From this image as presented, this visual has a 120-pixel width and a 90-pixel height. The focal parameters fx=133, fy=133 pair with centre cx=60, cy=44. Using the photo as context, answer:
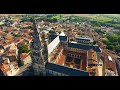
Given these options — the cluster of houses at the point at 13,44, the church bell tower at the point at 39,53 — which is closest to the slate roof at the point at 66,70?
the church bell tower at the point at 39,53

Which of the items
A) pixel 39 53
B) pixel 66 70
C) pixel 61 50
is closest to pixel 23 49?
pixel 61 50

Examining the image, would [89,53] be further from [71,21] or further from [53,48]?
[71,21]

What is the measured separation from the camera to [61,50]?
2239cm

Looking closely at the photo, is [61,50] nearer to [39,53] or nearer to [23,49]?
[23,49]

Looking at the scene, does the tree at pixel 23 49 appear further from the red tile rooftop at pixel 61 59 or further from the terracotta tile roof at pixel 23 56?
the red tile rooftop at pixel 61 59

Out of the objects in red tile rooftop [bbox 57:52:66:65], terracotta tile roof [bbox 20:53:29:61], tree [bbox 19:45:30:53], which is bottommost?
red tile rooftop [bbox 57:52:66:65]

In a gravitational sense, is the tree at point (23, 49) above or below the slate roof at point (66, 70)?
above

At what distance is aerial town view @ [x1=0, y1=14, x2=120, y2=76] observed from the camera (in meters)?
16.2

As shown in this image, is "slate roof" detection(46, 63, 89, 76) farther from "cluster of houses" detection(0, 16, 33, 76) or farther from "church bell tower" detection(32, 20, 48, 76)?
"cluster of houses" detection(0, 16, 33, 76)

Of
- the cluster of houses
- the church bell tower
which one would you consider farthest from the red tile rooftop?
the cluster of houses

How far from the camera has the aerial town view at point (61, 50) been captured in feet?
53.2
